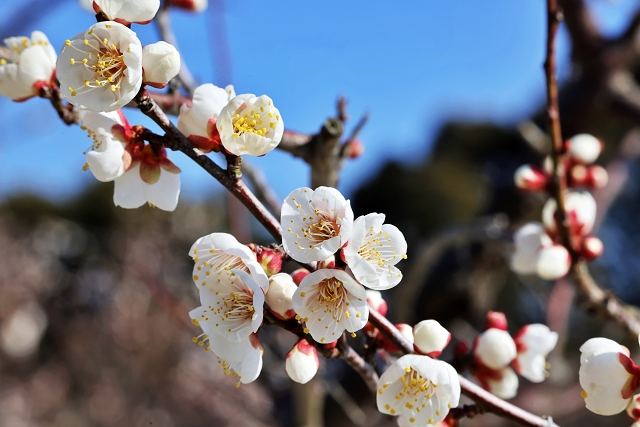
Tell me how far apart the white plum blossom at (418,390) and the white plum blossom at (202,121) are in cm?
31

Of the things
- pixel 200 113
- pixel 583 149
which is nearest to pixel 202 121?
pixel 200 113

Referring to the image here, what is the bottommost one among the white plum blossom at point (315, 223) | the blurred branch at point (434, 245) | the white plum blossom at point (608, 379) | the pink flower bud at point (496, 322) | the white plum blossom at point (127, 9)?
the blurred branch at point (434, 245)

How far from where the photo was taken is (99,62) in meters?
0.71

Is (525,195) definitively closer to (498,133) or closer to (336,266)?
(336,266)

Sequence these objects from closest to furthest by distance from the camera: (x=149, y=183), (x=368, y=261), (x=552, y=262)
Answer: (x=368, y=261)
(x=149, y=183)
(x=552, y=262)

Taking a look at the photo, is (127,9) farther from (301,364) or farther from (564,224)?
(564,224)

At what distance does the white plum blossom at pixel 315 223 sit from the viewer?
65 cm

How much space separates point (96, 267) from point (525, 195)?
7.16 meters

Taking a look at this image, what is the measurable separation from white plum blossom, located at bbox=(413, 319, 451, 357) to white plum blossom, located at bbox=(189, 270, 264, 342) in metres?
0.19

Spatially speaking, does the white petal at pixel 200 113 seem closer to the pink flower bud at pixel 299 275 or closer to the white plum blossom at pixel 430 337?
the pink flower bud at pixel 299 275

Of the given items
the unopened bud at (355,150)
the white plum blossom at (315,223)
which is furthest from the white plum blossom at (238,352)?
the unopened bud at (355,150)

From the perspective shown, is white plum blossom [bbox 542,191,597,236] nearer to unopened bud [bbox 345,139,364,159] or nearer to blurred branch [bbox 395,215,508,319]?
unopened bud [bbox 345,139,364,159]

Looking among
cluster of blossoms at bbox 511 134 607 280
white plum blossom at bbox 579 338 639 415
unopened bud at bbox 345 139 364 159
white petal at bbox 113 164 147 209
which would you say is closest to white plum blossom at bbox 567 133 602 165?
cluster of blossoms at bbox 511 134 607 280

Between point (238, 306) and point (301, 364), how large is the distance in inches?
3.6
